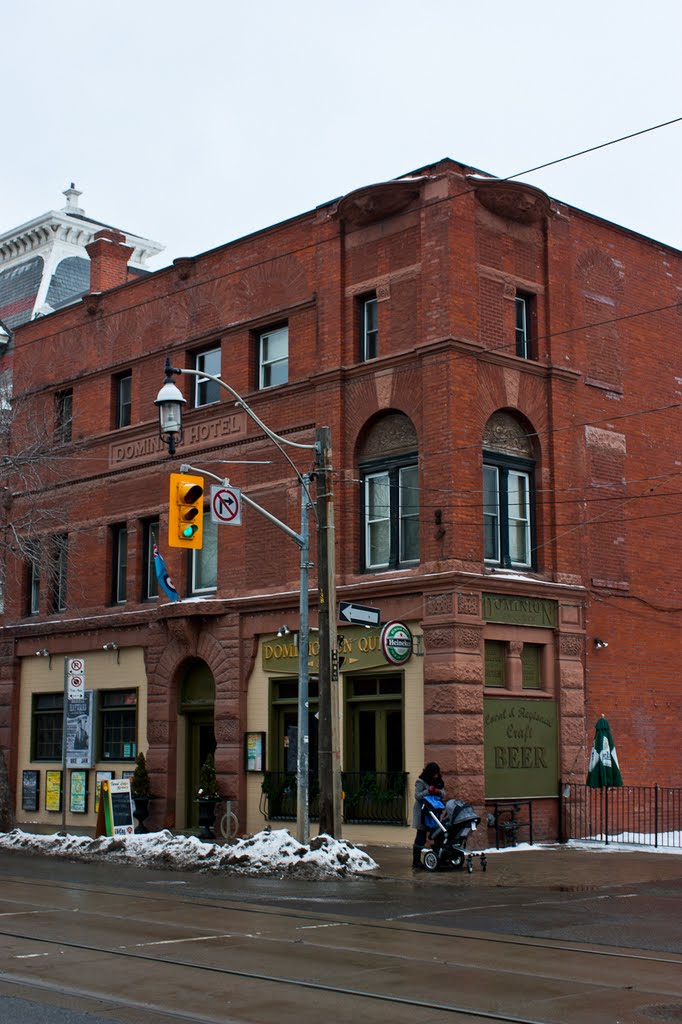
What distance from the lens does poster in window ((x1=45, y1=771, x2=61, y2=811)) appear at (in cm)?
3222

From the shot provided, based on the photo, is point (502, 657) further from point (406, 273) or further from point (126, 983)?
point (126, 983)

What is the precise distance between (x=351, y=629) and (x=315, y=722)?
2.46 meters

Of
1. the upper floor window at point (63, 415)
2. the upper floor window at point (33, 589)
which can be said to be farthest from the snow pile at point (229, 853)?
the upper floor window at point (63, 415)

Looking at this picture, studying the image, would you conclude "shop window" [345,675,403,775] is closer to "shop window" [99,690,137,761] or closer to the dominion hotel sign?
the dominion hotel sign

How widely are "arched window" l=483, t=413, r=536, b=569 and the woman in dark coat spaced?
5.61 meters

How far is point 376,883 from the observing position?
63.2 feet

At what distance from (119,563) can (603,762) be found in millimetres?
13939

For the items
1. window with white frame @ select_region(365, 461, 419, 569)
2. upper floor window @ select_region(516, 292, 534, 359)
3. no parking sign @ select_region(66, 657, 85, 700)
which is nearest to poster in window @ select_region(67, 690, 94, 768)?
no parking sign @ select_region(66, 657, 85, 700)

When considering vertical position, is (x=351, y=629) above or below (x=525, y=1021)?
above

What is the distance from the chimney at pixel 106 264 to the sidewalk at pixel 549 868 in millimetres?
18515

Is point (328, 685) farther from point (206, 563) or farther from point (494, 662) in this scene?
point (206, 563)

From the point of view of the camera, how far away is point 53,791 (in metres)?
32.4

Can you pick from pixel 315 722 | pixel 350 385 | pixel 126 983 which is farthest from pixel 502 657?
pixel 126 983

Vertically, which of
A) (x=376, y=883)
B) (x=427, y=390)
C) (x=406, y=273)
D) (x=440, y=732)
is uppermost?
(x=406, y=273)
